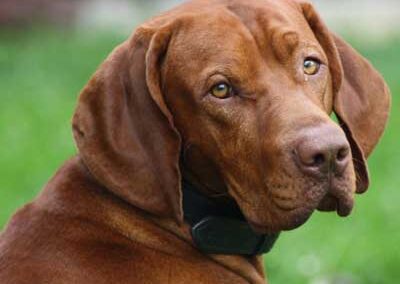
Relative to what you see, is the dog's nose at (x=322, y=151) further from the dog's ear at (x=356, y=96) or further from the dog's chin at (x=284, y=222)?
the dog's ear at (x=356, y=96)

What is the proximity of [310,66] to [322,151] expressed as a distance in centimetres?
60

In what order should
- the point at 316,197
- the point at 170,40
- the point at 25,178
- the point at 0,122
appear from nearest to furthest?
the point at 316,197 < the point at 170,40 < the point at 25,178 < the point at 0,122

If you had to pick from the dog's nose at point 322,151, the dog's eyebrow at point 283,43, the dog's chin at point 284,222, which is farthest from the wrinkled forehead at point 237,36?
the dog's chin at point 284,222

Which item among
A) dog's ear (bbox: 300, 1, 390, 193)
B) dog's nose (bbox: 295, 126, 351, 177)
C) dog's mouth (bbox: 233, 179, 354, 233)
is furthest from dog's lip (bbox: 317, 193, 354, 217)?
dog's ear (bbox: 300, 1, 390, 193)

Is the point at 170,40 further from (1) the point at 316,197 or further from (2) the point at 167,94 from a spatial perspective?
(1) the point at 316,197

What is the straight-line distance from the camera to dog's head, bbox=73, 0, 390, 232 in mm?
5258

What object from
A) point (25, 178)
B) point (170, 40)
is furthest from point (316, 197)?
point (25, 178)

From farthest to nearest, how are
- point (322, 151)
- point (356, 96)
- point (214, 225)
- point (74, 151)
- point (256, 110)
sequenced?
1. point (74, 151)
2. point (356, 96)
3. point (214, 225)
4. point (256, 110)
5. point (322, 151)

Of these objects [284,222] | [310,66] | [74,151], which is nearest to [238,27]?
[310,66]

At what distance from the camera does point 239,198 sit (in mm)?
5332

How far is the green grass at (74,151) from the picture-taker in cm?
777

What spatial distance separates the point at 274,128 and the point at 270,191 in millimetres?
253

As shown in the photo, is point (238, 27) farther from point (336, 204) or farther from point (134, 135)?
point (336, 204)

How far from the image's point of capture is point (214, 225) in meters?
5.45
